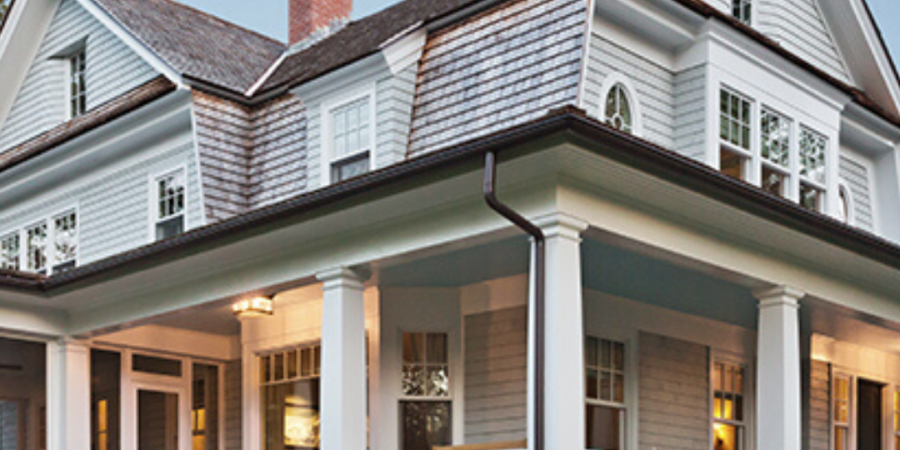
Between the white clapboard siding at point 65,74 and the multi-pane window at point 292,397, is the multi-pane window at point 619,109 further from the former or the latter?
the white clapboard siding at point 65,74

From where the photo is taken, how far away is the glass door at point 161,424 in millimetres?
17094

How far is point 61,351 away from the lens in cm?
1544

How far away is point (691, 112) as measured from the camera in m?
13.7

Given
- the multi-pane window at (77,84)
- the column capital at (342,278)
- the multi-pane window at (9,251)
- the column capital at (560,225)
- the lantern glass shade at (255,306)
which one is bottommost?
the lantern glass shade at (255,306)

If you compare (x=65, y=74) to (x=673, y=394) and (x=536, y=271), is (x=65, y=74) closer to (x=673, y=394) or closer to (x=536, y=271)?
(x=673, y=394)

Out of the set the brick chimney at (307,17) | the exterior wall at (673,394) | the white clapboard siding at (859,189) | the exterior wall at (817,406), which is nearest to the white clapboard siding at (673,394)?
the exterior wall at (673,394)

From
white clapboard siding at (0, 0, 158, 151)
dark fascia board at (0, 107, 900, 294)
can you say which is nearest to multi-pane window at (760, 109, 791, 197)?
dark fascia board at (0, 107, 900, 294)

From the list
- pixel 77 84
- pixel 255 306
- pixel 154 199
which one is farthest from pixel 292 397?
pixel 77 84

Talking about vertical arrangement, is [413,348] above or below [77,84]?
below

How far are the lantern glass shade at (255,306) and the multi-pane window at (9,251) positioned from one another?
21.7 ft

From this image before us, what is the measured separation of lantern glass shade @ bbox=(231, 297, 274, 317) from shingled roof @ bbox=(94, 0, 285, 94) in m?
3.39

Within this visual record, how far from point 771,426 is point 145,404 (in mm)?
8686

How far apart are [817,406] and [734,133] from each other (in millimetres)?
5173

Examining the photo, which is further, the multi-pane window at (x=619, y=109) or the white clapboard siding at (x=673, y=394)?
the white clapboard siding at (x=673, y=394)
